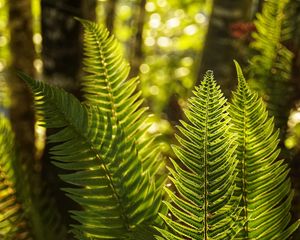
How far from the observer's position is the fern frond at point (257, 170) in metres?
0.88

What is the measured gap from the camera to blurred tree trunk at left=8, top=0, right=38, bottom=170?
7.51ft

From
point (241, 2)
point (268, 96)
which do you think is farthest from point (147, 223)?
point (241, 2)

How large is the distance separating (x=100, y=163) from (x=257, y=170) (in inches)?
11.7

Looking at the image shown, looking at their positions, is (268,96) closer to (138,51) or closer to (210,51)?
(138,51)

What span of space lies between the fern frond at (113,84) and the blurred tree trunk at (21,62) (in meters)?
1.14

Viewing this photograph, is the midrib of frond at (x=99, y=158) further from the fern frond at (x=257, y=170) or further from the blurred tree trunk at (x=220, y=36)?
the blurred tree trunk at (x=220, y=36)

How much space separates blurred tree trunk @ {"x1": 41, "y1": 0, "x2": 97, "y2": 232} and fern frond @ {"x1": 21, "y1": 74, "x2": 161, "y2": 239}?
1.02 meters

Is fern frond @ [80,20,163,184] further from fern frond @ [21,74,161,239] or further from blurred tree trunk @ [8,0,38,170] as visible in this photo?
blurred tree trunk @ [8,0,38,170]

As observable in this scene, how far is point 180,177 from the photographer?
83cm

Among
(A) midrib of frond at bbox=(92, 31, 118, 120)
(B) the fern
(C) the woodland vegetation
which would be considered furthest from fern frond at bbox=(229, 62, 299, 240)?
(A) midrib of frond at bbox=(92, 31, 118, 120)

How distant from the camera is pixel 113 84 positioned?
3.78 feet

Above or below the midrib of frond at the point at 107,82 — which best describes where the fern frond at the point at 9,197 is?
below

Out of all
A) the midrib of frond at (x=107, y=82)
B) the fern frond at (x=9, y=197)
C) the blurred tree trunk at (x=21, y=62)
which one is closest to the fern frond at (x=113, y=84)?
the midrib of frond at (x=107, y=82)

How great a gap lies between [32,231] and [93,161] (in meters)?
0.40
